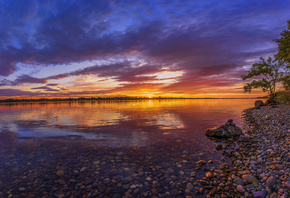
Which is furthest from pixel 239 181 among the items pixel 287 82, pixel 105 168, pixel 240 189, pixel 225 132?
pixel 287 82

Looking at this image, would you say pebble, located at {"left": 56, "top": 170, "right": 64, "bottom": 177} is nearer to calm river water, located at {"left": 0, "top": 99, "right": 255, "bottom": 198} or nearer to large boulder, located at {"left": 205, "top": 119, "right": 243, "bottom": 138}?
calm river water, located at {"left": 0, "top": 99, "right": 255, "bottom": 198}

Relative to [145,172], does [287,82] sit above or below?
above

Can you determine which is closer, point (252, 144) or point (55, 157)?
point (55, 157)

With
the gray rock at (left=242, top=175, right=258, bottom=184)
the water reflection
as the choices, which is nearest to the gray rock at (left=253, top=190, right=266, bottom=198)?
the gray rock at (left=242, top=175, right=258, bottom=184)

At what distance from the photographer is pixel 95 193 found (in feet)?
18.5

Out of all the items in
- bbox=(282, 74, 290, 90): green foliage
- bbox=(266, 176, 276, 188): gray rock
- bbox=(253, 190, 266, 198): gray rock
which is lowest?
bbox=(253, 190, 266, 198): gray rock

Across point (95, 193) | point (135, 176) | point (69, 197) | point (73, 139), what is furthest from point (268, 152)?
point (73, 139)

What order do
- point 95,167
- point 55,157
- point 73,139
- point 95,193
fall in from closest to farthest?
point 95,193, point 95,167, point 55,157, point 73,139

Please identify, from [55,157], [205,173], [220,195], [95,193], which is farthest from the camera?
[55,157]

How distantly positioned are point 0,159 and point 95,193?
7407mm

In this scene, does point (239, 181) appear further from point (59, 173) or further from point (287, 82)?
point (287, 82)

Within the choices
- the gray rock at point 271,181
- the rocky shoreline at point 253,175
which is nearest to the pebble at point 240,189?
the rocky shoreline at point 253,175

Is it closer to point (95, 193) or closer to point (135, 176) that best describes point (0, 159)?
point (95, 193)

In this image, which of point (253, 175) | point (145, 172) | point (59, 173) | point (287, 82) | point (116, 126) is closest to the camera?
point (253, 175)
